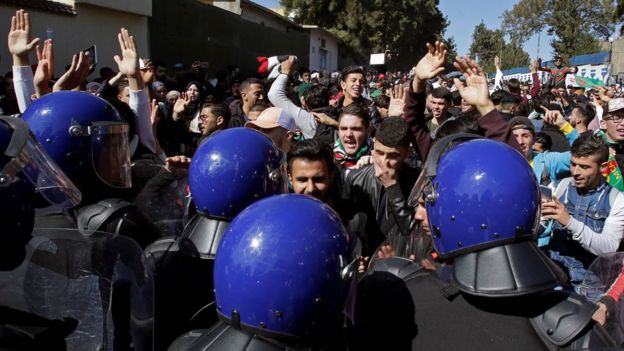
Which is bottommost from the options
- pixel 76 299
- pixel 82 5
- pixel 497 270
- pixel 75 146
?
pixel 76 299

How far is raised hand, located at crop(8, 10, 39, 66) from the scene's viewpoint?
11.1 feet

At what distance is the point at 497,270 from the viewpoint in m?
1.63

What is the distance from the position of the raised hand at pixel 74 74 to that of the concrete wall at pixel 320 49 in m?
29.8

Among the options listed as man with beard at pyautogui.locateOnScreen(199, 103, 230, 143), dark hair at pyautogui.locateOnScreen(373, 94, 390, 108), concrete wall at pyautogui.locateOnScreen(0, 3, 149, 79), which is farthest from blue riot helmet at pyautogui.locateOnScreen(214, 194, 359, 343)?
concrete wall at pyautogui.locateOnScreen(0, 3, 149, 79)

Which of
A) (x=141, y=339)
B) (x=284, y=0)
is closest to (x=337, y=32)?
(x=284, y=0)

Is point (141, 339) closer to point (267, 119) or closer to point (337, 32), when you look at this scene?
point (267, 119)

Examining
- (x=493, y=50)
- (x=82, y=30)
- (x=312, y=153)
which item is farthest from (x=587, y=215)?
(x=493, y=50)

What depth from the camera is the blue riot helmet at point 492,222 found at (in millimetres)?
1609

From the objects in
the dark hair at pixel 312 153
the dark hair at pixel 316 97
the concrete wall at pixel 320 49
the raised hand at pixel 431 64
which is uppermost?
the concrete wall at pixel 320 49

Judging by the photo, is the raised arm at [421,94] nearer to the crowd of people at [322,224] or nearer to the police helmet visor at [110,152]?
the crowd of people at [322,224]

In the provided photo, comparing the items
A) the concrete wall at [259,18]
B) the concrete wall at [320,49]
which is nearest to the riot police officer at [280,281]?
the concrete wall at [259,18]

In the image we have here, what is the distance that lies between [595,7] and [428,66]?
65569 mm

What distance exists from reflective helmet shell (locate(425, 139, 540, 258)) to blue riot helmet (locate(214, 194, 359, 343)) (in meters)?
0.42

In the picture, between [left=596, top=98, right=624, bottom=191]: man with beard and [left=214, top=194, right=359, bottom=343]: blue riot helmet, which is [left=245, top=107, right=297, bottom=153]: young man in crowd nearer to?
[left=214, top=194, right=359, bottom=343]: blue riot helmet
